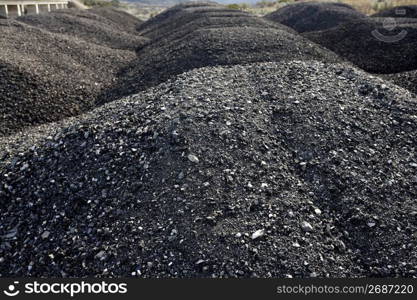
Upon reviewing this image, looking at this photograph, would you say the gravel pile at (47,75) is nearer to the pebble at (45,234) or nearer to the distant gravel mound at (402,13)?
the pebble at (45,234)

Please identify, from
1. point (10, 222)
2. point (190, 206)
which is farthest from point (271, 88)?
point (10, 222)

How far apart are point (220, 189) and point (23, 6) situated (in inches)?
969

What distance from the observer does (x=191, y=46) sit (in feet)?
31.6

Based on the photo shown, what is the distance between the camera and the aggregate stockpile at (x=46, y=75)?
684 centimetres

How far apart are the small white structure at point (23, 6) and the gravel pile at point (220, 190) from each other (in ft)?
63.9

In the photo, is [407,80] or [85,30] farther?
[85,30]

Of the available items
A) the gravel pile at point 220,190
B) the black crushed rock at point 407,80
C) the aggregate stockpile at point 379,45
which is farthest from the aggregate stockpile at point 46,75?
the aggregate stockpile at point 379,45

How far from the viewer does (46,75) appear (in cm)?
793

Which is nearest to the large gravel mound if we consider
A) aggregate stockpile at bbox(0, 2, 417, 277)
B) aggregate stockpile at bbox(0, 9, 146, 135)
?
aggregate stockpile at bbox(0, 2, 417, 277)

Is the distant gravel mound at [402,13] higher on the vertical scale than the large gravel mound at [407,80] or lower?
higher

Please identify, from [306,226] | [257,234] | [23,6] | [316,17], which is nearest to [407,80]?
[306,226]

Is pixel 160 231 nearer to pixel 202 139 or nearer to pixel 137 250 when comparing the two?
pixel 137 250

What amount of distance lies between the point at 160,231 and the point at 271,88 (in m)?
3.17

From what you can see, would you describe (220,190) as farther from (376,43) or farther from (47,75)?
(376,43)
